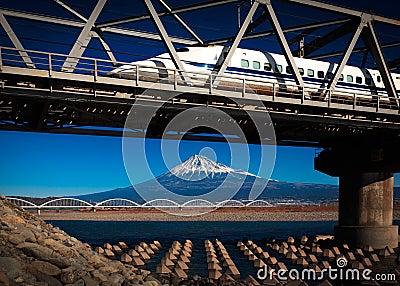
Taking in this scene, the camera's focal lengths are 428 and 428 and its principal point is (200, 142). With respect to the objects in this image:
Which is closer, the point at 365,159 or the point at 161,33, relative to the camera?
the point at 161,33

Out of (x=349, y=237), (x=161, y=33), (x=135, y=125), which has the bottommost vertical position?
(x=349, y=237)

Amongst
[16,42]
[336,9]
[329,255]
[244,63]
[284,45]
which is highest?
[336,9]

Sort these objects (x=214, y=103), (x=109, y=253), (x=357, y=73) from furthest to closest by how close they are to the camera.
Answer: (x=357, y=73), (x=109, y=253), (x=214, y=103)

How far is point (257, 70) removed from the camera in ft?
106

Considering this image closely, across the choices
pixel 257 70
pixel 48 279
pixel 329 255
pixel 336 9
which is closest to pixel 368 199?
pixel 329 255

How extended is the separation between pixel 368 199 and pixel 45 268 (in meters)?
29.3

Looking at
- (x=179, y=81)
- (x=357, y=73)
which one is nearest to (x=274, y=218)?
(x=357, y=73)

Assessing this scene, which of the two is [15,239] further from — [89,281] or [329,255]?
[329,255]

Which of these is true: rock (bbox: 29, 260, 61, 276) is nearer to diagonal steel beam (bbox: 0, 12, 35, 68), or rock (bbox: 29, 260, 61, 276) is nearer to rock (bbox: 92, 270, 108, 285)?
rock (bbox: 92, 270, 108, 285)

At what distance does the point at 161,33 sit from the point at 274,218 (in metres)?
89.5

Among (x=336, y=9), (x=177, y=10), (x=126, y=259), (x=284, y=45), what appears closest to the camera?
(x=284, y=45)

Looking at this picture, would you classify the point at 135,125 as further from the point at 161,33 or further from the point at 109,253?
the point at 109,253

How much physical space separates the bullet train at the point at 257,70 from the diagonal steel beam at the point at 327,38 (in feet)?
7.13

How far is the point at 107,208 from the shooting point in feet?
350
